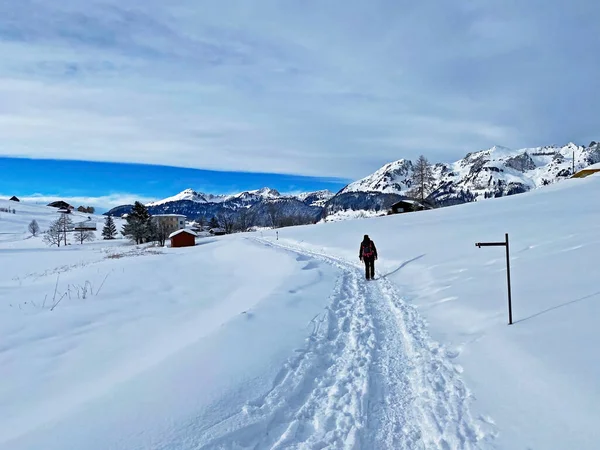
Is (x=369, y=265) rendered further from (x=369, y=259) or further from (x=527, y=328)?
(x=527, y=328)

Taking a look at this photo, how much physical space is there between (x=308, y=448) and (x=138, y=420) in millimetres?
1848

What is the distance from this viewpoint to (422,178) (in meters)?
60.5

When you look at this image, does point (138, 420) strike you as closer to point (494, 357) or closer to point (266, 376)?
point (266, 376)

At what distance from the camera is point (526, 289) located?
8320 millimetres

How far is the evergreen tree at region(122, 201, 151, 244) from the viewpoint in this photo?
74.8 m

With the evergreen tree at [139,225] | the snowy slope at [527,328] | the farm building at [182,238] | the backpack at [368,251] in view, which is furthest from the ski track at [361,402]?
the evergreen tree at [139,225]

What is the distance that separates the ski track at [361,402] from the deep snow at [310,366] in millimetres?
22

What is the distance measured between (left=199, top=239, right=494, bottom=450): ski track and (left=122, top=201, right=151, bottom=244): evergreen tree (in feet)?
249

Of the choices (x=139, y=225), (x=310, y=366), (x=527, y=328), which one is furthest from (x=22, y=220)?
(x=527, y=328)

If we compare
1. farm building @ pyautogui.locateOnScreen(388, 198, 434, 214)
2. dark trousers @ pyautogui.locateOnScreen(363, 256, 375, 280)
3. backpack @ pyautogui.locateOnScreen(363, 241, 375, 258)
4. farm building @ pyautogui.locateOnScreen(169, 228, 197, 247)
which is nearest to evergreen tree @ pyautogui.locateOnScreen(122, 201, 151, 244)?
farm building @ pyautogui.locateOnScreen(169, 228, 197, 247)

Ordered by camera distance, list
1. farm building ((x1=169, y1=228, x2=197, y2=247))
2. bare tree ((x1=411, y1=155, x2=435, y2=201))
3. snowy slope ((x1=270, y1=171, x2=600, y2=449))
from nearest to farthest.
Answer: snowy slope ((x1=270, y1=171, x2=600, y2=449)) < bare tree ((x1=411, y1=155, x2=435, y2=201)) < farm building ((x1=169, y1=228, x2=197, y2=247))

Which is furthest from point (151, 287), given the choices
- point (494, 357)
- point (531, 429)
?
point (531, 429)

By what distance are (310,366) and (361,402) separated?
1.22m

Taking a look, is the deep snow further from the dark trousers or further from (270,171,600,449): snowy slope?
the dark trousers
